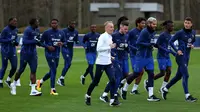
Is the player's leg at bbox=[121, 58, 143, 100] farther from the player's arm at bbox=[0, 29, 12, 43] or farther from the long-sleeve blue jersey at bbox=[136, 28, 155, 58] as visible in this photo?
the player's arm at bbox=[0, 29, 12, 43]

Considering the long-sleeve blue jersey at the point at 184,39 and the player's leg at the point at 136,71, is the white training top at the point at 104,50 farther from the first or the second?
the long-sleeve blue jersey at the point at 184,39

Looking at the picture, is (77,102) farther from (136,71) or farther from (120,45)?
(120,45)

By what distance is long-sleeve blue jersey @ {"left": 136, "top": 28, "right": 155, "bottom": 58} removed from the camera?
14.3 m

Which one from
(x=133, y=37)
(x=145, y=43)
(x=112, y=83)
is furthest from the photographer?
(x=133, y=37)

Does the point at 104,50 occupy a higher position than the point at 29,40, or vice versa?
the point at 29,40

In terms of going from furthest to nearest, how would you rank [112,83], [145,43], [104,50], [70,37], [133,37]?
[70,37], [133,37], [145,43], [112,83], [104,50]

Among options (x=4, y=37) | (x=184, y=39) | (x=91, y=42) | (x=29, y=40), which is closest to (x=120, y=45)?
(x=184, y=39)

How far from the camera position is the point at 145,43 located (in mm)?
14266

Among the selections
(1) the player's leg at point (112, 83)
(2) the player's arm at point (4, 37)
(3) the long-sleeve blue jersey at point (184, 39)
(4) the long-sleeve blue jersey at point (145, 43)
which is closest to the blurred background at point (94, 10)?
(2) the player's arm at point (4, 37)

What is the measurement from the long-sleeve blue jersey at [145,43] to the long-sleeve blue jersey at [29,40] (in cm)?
306

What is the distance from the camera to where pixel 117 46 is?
14641 millimetres

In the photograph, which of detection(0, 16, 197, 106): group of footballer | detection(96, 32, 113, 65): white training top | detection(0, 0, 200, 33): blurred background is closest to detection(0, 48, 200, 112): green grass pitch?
detection(0, 16, 197, 106): group of footballer

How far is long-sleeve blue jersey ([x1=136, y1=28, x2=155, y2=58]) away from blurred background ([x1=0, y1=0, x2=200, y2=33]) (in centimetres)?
4503

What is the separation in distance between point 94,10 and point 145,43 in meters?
53.1
